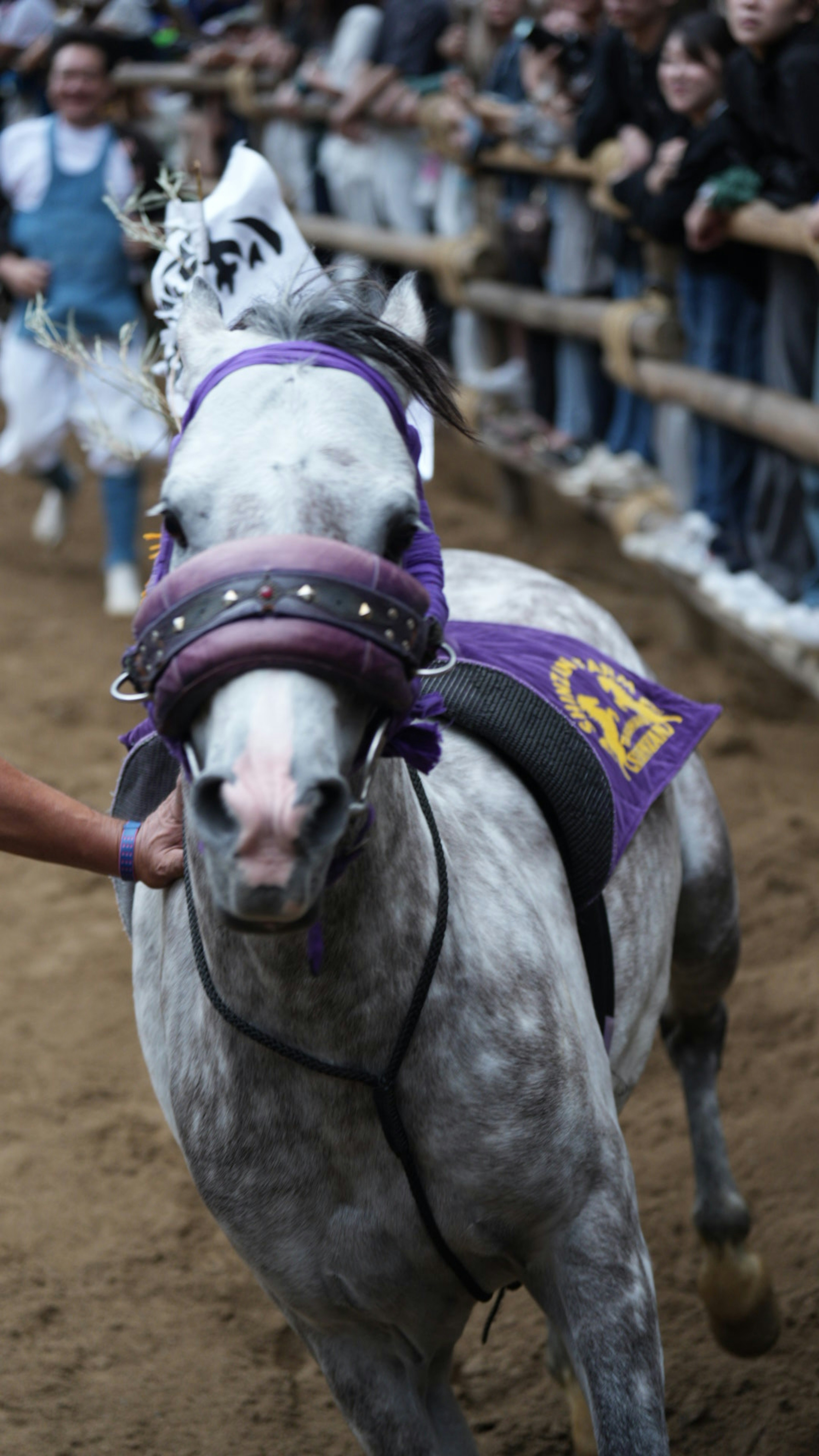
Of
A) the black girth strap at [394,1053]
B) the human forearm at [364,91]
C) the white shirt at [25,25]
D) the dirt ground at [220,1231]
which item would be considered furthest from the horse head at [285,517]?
the white shirt at [25,25]

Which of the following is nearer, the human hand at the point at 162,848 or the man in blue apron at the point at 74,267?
the human hand at the point at 162,848

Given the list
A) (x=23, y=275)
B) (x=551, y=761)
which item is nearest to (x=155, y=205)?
(x=551, y=761)

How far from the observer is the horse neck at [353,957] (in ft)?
5.97

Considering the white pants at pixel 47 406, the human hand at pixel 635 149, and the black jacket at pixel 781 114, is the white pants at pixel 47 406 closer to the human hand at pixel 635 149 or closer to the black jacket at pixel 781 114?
the human hand at pixel 635 149

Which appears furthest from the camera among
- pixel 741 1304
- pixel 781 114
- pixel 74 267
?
pixel 74 267

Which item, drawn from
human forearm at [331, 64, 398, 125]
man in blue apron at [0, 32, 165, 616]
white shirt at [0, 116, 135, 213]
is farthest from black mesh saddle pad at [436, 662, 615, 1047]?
human forearm at [331, 64, 398, 125]

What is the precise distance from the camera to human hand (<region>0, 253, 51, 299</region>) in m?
6.97

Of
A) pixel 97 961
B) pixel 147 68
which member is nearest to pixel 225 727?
pixel 97 961

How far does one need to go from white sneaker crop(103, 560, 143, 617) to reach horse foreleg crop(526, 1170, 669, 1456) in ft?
18.2

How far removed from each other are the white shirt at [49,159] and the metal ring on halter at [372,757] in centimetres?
590

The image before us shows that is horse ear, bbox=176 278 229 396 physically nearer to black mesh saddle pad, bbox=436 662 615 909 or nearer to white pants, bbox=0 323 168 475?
black mesh saddle pad, bbox=436 662 615 909

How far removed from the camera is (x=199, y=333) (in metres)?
2.00

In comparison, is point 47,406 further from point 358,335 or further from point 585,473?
point 358,335

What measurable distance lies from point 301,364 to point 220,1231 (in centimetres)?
237
